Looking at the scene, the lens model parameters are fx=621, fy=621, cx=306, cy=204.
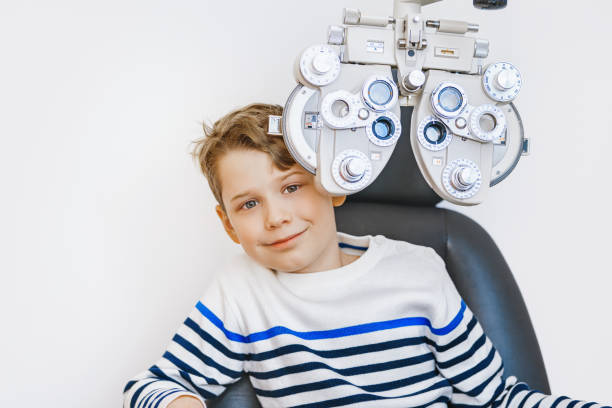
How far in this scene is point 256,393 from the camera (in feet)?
3.07

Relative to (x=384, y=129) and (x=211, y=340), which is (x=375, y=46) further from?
(x=211, y=340)

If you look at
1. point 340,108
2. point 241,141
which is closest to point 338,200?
point 241,141

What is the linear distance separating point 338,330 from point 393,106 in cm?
35

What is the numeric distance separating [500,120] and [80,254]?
803 mm

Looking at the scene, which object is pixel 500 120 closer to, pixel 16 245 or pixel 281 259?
pixel 281 259

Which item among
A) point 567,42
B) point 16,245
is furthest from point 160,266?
point 567,42

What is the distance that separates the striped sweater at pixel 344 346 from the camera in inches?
34.5

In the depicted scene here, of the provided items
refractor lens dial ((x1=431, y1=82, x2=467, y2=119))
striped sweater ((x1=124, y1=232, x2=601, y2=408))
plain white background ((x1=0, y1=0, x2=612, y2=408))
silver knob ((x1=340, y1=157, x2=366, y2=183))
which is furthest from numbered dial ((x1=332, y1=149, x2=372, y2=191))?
plain white background ((x1=0, y1=0, x2=612, y2=408))

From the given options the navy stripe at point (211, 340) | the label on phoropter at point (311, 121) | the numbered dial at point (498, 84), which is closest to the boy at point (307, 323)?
the navy stripe at point (211, 340)

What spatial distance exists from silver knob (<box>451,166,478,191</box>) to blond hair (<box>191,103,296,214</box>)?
0.24 m

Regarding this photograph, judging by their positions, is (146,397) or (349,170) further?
(146,397)

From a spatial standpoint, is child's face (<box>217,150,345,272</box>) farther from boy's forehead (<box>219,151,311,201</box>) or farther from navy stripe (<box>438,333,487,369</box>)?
navy stripe (<box>438,333,487,369</box>)

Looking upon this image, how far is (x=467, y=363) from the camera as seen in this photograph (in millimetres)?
896

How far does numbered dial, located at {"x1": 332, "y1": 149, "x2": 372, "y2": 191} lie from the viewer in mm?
682
